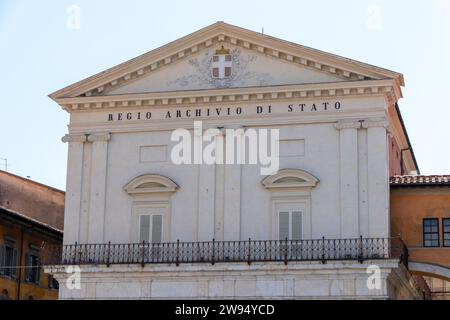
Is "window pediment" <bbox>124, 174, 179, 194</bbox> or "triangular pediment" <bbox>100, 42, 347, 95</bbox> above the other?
"triangular pediment" <bbox>100, 42, 347, 95</bbox>

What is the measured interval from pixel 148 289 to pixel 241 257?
3444 millimetres

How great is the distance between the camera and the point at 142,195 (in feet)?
117

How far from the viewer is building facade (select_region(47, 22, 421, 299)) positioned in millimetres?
33219

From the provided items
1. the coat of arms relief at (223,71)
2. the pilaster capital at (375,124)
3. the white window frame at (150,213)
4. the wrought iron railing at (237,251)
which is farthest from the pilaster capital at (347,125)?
the white window frame at (150,213)

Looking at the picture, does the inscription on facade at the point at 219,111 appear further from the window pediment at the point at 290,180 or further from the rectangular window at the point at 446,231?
the rectangular window at the point at 446,231

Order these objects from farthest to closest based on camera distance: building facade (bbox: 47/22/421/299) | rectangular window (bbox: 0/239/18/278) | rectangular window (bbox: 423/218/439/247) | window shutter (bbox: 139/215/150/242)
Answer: rectangular window (bbox: 0/239/18/278)
window shutter (bbox: 139/215/150/242)
rectangular window (bbox: 423/218/439/247)
building facade (bbox: 47/22/421/299)

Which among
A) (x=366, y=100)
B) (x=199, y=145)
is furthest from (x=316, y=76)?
(x=199, y=145)

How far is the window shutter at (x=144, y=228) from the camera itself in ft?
115

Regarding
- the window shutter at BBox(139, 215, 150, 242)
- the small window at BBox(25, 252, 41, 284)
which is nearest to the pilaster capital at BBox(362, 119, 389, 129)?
the window shutter at BBox(139, 215, 150, 242)

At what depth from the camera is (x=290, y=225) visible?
34.0 meters

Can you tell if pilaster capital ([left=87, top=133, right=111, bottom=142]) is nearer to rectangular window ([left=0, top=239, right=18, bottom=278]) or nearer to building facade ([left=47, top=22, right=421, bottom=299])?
building facade ([left=47, top=22, right=421, bottom=299])

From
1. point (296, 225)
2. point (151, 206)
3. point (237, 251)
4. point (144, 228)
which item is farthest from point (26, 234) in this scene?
point (296, 225)

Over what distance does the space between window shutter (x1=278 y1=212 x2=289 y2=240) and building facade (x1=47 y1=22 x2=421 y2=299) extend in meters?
0.07
